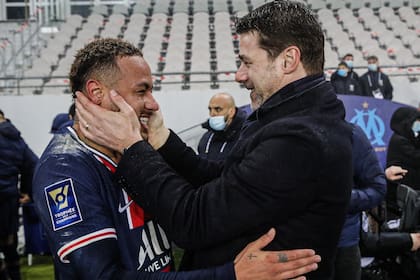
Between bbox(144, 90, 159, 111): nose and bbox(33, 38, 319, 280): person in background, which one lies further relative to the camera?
bbox(144, 90, 159, 111): nose

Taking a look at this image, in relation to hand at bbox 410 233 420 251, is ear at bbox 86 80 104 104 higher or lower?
higher

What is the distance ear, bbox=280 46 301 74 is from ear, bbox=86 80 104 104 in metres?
0.48

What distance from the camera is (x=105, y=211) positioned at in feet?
4.85

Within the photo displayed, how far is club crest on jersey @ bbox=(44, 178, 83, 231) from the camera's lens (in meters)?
1.43

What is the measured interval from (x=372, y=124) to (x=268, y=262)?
16.2ft

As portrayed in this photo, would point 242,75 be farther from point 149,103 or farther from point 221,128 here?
point 221,128

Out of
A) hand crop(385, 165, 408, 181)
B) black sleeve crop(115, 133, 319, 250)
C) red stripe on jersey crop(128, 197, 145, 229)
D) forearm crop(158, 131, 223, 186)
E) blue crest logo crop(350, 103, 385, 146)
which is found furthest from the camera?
blue crest logo crop(350, 103, 385, 146)

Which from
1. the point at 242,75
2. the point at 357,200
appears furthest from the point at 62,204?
the point at 357,200

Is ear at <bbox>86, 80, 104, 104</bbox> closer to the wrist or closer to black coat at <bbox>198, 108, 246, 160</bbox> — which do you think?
the wrist

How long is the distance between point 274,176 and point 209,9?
14976 millimetres

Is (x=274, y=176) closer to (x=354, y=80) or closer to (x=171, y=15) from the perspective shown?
(x=354, y=80)

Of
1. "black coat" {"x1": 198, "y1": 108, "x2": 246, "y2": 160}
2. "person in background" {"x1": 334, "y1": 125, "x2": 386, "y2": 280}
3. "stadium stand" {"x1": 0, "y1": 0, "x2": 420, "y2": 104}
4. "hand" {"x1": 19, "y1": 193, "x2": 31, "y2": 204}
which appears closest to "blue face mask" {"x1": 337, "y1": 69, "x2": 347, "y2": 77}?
"stadium stand" {"x1": 0, "y1": 0, "x2": 420, "y2": 104}

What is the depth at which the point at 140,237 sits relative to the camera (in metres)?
1.56

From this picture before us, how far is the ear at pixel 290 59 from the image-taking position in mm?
1436
